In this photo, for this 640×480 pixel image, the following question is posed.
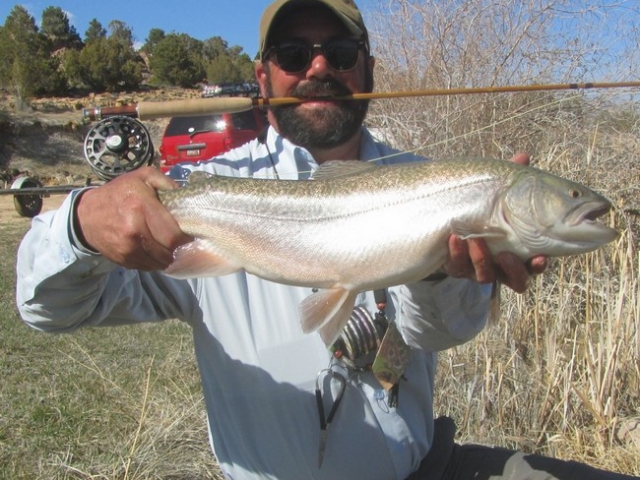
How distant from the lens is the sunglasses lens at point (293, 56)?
337 centimetres

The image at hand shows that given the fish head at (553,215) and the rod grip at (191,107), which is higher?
the rod grip at (191,107)

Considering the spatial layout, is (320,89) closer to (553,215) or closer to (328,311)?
(328,311)

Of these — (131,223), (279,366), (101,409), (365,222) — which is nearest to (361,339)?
(279,366)

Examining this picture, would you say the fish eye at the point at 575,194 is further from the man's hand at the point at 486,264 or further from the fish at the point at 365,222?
the man's hand at the point at 486,264

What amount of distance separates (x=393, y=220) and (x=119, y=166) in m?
1.72

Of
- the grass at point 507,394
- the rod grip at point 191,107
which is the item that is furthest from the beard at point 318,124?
the grass at point 507,394

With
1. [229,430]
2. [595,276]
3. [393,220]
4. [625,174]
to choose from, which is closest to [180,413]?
[229,430]

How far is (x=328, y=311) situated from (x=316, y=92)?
157 centimetres

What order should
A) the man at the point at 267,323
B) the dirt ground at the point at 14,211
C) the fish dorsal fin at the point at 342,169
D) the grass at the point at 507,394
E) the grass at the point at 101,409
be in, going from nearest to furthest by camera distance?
the man at the point at 267,323
the fish dorsal fin at the point at 342,169
the grass at the point at 101,409
the grass at the point at 507,394
the dirt ground at the point at 14,211

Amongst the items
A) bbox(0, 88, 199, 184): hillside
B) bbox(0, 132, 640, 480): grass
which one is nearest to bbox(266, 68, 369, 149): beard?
bbox(0, 132, 640, 480): grass

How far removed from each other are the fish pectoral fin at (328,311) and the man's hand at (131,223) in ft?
1.66

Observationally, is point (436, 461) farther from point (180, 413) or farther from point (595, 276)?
point (595, 276)

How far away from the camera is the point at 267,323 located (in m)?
2.71

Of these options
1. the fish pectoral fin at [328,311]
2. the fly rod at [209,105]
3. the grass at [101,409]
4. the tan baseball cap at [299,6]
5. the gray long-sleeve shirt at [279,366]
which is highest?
the tan baseball cap at [299,6]
